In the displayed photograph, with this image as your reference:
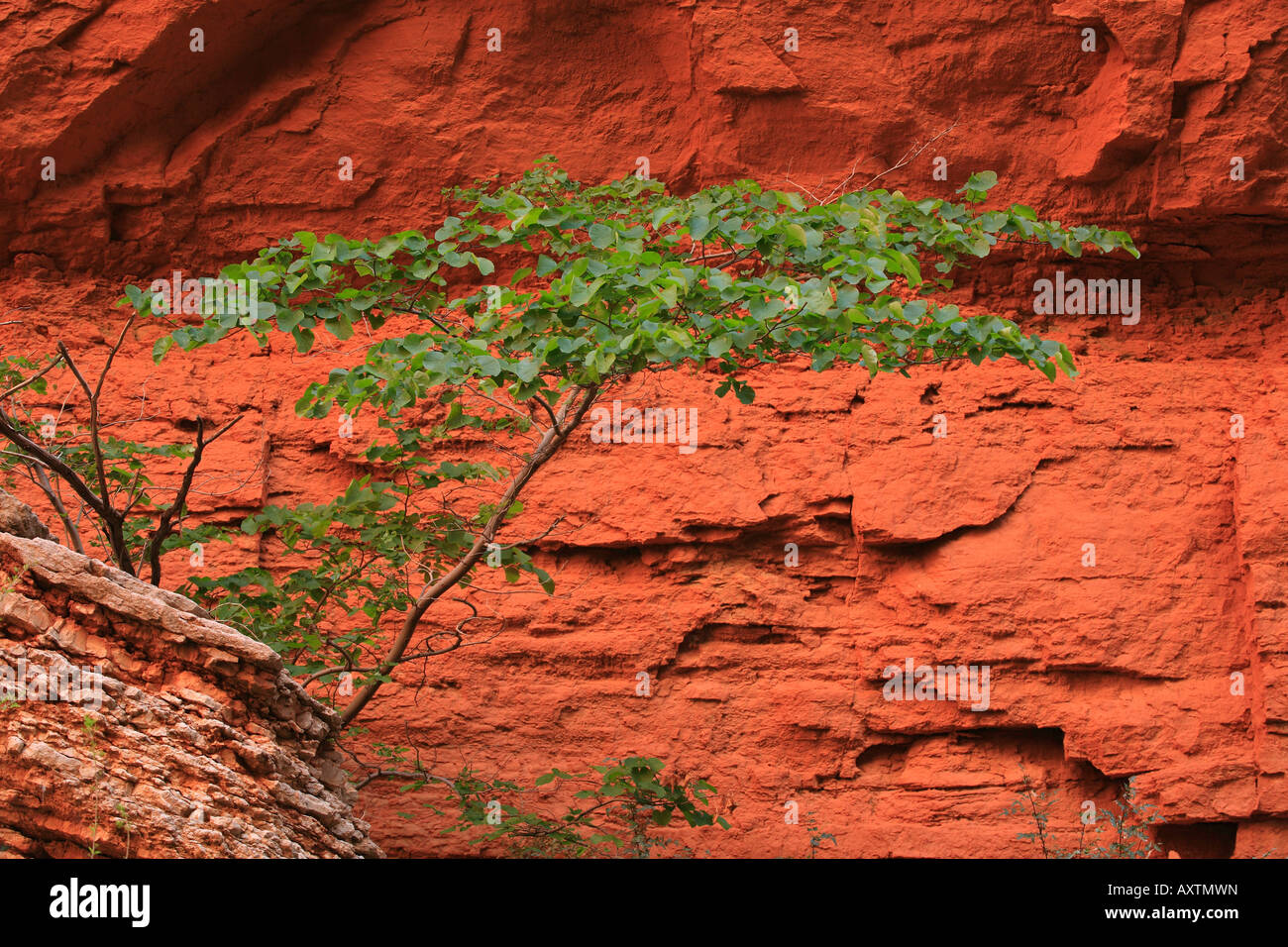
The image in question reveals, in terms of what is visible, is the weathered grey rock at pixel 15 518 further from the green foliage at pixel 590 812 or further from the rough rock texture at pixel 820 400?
the rough rock texture at pixel 820 400

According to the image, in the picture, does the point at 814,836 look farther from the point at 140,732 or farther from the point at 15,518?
the point at 15,518

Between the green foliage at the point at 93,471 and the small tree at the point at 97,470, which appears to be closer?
the small tree at the point at 97,470

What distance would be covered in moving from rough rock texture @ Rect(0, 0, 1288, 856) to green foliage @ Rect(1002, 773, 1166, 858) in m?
0.10

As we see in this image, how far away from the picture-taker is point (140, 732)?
2957mm

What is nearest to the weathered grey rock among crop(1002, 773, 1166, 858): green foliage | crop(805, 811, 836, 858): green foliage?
crop(805, 811, 836, 858): green foliage

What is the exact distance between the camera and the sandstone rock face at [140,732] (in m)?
2.75

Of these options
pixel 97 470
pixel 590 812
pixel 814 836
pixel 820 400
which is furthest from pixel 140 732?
pixel 820 400

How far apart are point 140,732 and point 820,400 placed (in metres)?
4.26

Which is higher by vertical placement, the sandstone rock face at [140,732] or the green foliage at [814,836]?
the sandstone rock face at [140,732]

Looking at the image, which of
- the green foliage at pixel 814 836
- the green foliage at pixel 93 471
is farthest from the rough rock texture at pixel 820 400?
the green foliage at pixel 93 471

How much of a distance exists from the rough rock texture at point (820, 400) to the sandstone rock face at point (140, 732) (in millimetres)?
2598

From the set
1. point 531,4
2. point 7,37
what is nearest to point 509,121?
point 531,4

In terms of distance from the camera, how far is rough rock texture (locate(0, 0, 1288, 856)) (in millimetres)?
5992

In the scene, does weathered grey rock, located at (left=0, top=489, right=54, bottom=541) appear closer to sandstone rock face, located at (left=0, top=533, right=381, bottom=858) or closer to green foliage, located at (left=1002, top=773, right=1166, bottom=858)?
sandstone rock face, located at (left=0, top=533, right=381, bottom=858)
